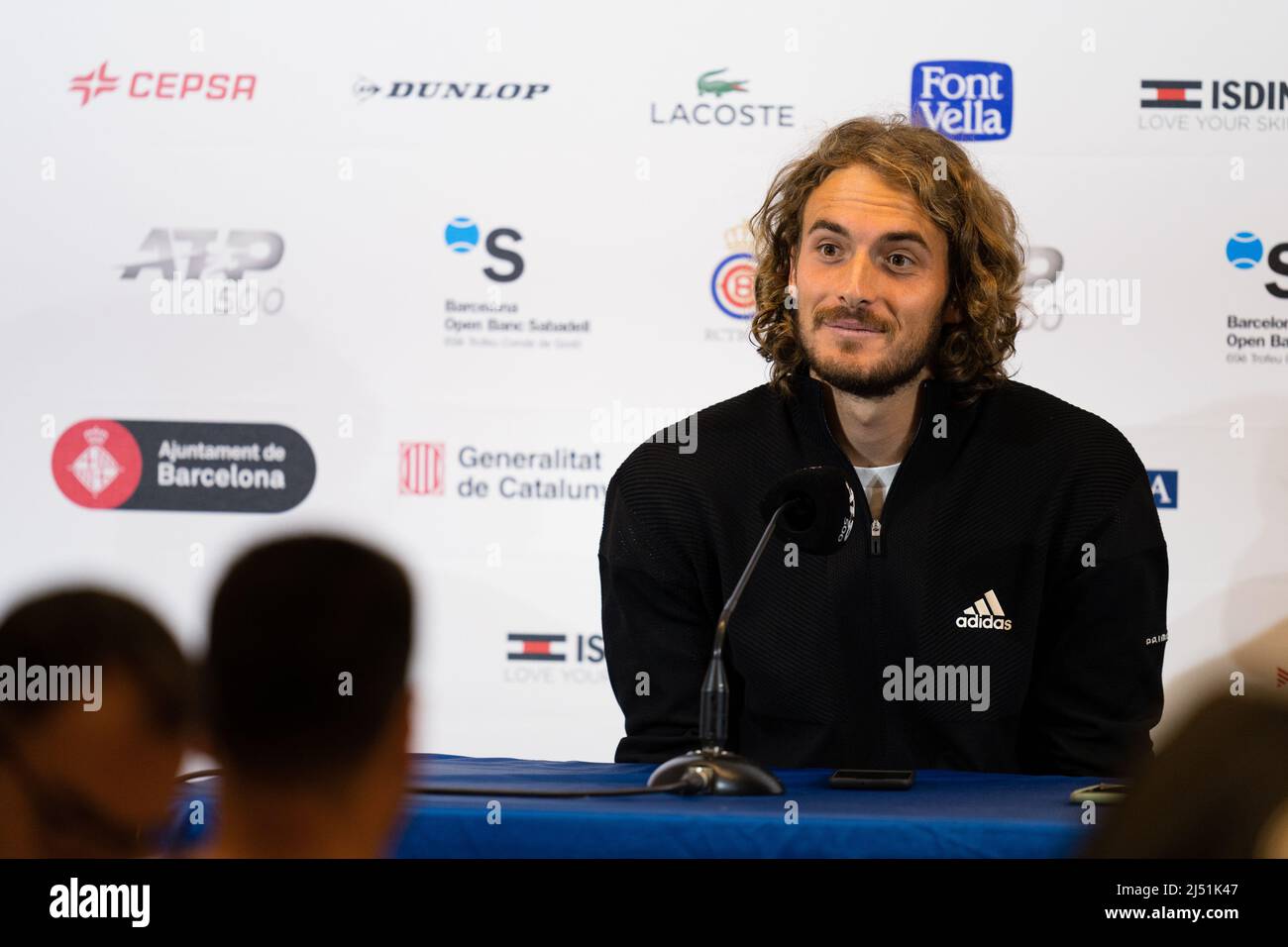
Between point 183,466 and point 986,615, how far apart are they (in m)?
2.44

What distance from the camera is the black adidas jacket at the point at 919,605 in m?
2.21

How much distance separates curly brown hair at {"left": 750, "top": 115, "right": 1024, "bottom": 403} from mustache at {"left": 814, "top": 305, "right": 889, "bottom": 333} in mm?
104

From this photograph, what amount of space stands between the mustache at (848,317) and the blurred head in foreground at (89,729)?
1.71 meters

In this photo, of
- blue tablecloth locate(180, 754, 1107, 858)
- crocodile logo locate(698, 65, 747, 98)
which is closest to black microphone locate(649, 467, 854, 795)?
blue tablecloth locate(180, 754, 1107, 858)

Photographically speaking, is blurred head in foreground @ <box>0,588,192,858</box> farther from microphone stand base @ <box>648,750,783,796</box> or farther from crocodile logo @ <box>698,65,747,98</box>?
crocodile logo @ <box>698,65,747,98</box>

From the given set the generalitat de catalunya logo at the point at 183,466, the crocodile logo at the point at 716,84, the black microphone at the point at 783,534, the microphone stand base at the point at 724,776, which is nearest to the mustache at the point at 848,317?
the black microphone at the point at 783,534

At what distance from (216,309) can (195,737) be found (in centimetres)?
313

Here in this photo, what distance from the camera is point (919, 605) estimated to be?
2.23 m

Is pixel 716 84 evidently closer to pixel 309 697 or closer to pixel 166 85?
pixel 166 85

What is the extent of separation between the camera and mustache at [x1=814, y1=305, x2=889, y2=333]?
249cm

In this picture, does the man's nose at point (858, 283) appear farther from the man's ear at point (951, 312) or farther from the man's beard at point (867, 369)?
the man's ear at point (951, 312)

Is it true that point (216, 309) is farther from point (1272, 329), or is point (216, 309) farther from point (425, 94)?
point (1272, 329)
